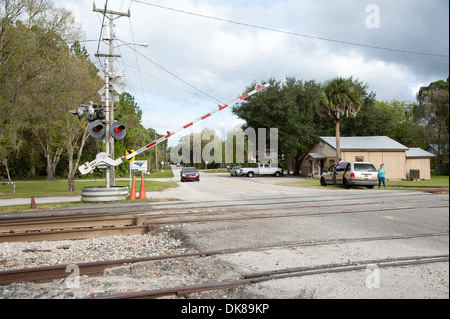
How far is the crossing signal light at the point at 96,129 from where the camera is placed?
42.3ft

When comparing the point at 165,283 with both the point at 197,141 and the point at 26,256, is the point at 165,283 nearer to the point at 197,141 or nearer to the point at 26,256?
the point at 26,256

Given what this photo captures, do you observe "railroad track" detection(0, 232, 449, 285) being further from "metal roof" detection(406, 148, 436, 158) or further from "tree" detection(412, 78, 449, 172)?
"tree" detection(412, 78, 449, 172)

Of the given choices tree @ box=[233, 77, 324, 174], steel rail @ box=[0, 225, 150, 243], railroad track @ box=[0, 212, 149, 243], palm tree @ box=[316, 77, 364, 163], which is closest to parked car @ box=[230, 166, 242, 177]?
tree @ box=[233, 77, 324, 174]

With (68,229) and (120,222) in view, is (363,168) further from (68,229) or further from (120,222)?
(68,229)

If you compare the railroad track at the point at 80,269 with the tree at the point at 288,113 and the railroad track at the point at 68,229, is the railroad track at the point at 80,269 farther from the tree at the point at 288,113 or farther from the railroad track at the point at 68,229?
the tree at the point at 288,113

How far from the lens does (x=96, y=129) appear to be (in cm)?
1312

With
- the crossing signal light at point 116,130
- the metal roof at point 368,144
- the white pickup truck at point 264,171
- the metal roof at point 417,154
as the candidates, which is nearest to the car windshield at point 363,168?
the metal roof at point 368,144

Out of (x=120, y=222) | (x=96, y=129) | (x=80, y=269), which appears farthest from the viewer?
(x=96, y=129)

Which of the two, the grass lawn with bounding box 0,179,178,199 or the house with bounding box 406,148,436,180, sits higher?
the house with bounding box 406,148,436,180

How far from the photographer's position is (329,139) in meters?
37.0

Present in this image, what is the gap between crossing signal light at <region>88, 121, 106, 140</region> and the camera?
1291cm

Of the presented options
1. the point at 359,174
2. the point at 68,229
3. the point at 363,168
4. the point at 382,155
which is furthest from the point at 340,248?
the point at 382,155
